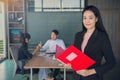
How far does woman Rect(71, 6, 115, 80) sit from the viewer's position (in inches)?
57.7

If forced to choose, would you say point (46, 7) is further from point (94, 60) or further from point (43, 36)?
point (94, 60)

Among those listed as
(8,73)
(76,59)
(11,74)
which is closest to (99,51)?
(76,59)

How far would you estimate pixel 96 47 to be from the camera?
1484 mm

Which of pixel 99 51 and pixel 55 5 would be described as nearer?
pixel 99 51

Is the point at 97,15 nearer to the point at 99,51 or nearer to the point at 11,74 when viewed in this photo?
the point at 99,51

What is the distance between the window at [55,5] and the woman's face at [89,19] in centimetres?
577

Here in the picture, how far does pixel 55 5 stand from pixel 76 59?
19.7ft

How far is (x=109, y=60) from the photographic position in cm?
146

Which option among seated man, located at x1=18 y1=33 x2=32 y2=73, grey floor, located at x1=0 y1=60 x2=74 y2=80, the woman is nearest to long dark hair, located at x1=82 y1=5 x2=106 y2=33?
the woman

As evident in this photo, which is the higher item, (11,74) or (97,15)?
(97,15)

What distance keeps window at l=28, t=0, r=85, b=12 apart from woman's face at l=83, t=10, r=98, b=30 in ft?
18.9

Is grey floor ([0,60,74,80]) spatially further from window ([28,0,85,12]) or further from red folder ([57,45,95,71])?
red folder ([57,45,95,71])

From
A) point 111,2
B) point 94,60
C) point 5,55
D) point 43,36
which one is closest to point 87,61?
point 94,60

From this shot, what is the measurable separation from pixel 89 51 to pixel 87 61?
68 millimetres
